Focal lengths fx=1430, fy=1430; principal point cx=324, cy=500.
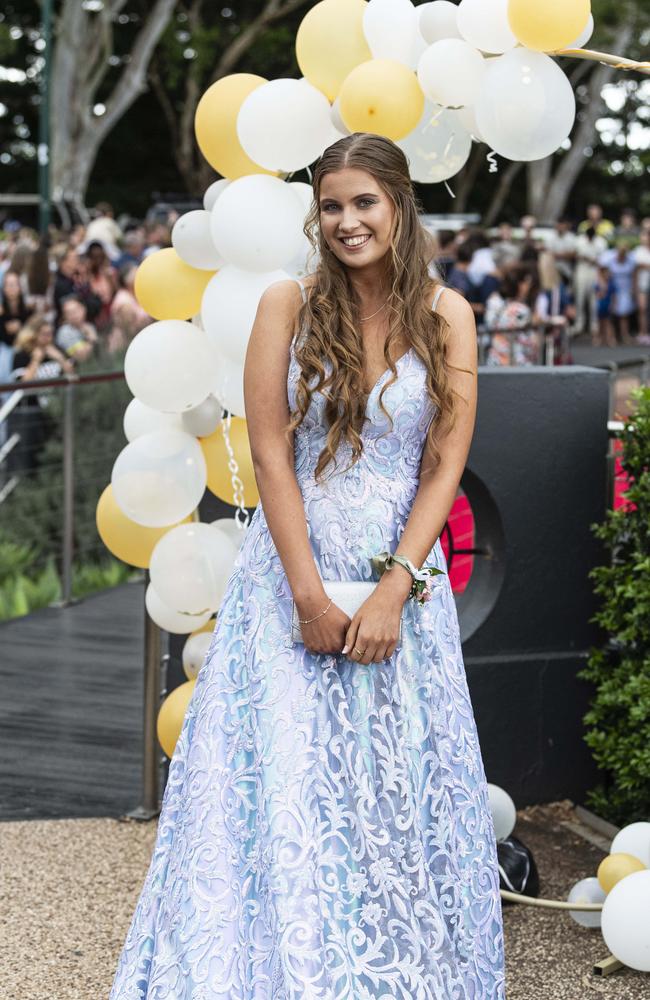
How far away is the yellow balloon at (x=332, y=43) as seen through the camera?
4125mm

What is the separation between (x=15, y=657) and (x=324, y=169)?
15.7 ft

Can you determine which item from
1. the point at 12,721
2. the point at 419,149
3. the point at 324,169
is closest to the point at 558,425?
the point at 419,149

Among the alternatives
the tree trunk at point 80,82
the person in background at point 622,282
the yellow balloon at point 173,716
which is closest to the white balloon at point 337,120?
the yellow balloon at point 173,716

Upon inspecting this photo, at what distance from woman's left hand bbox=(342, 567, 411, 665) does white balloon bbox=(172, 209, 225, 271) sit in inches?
62.7

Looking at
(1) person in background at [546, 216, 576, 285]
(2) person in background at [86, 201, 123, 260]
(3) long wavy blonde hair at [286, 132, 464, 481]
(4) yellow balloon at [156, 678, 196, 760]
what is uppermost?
(1) person in background at [546, 216, 576, 285]

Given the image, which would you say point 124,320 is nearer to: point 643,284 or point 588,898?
point 588,898

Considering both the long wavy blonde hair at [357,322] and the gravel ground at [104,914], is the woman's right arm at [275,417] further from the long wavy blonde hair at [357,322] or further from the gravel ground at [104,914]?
the gravel ground at [104,914]

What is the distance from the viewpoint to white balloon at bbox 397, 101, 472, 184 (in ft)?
14.0

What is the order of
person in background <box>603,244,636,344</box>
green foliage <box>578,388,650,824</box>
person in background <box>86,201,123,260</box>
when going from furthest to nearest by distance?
1. person in background <box>603,244,636,344</box>
2. person in background <box>86,201,123,260</box>
3. green foliage <box>578,388,650,824</box>

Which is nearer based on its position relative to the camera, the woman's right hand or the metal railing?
the woman's right hand

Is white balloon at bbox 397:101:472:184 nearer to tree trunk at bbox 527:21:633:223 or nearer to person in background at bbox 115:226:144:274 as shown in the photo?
person in background at bbox 115:226:144:274

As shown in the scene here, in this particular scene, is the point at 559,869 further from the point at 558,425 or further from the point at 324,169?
the point at 324,169

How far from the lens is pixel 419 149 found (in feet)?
14.2

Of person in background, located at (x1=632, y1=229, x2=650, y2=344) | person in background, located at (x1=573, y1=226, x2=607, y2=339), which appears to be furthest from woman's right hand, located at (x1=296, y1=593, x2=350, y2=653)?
person in background, located at (x1=573, y1=226, x2=607, y2=339)
